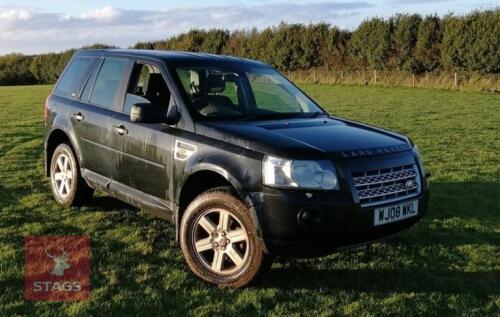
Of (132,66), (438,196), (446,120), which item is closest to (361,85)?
(446,120)

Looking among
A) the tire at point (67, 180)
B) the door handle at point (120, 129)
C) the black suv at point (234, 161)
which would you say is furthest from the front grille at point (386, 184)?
the tire at point (67, 180)

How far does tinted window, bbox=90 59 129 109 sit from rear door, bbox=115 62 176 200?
8.5 inches

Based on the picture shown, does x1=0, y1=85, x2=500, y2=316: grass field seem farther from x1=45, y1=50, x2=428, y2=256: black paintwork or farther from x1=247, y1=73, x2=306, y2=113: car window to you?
x1=247, y1=73, x2=306, y2=113: car window

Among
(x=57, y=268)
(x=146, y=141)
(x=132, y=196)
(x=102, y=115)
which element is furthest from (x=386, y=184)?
(x=102, y=115)

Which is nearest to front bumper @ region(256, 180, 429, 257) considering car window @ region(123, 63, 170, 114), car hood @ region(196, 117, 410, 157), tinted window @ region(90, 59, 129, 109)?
car hood @ region(196, 117, 410, 157)

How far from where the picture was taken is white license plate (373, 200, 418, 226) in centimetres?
425

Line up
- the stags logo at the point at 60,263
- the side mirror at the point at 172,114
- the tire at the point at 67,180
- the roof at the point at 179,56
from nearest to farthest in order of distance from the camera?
the stags logo at the point at 60,263 → the side mirror at the point at 172,114 → the roof at the point at 179,56 → the tire at the point at 67,180

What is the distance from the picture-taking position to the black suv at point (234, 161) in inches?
160

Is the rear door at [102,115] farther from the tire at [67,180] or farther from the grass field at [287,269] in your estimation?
the grass field at [287,269]

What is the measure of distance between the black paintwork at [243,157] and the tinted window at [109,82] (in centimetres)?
9

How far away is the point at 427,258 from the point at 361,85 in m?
35.0

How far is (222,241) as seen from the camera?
4461 mm

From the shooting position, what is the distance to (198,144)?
4.60 m

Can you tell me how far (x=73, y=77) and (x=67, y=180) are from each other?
1.23 m
